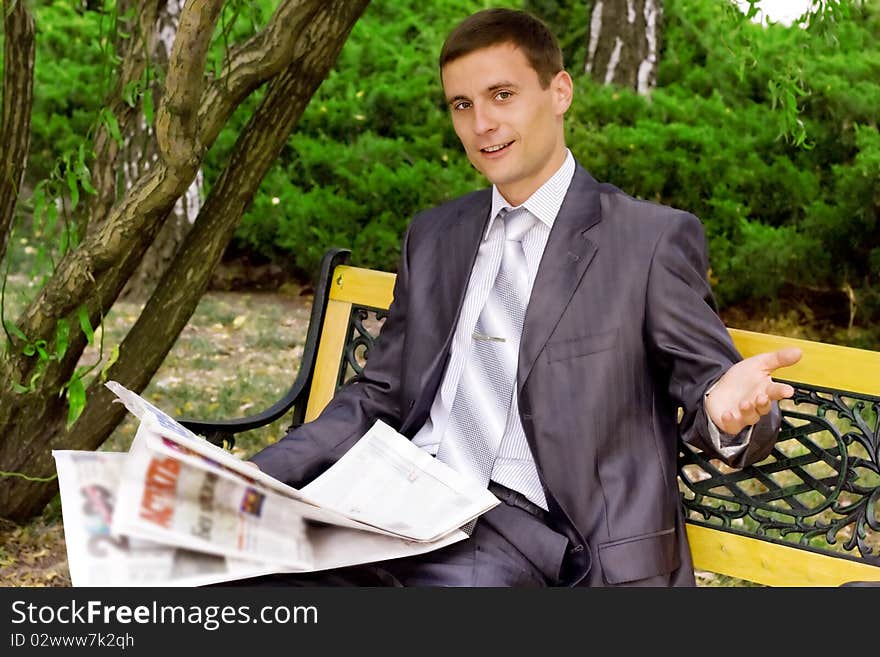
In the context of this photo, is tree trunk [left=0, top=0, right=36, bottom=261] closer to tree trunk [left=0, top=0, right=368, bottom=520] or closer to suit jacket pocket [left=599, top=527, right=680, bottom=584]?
tree trunk [left=0, top=0, right=368, bottom=520]

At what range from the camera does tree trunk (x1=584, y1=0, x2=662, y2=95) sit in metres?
8.87

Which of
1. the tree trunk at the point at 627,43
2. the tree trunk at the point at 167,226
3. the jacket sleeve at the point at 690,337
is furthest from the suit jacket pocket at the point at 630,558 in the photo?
the tree trunk at the point at 627,43

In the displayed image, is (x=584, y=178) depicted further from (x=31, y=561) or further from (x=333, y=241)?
(x=333, y=241)

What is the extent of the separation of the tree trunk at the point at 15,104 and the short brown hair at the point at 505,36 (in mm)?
1785

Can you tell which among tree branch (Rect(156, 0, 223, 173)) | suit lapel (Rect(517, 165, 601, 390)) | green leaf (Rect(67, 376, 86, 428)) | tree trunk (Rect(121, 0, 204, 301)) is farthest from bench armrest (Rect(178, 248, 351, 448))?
tree trunk (Rect(121, 0, 204, 301))

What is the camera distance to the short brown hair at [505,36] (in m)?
2.73

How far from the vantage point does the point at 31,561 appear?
433cm

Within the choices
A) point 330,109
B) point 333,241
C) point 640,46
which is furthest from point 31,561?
point 640,46

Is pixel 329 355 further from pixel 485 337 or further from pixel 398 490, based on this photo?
pixel 398 490

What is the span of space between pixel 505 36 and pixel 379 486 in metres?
1.12

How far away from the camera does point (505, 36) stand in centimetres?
273

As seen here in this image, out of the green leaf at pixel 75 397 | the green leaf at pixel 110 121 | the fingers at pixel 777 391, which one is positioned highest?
the green leaf at pixel 110 121

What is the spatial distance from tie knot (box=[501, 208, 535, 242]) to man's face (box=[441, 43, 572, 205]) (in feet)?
0.25

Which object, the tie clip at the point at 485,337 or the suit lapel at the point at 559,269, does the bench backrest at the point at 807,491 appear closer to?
the suit lapel at the point at 559,269
